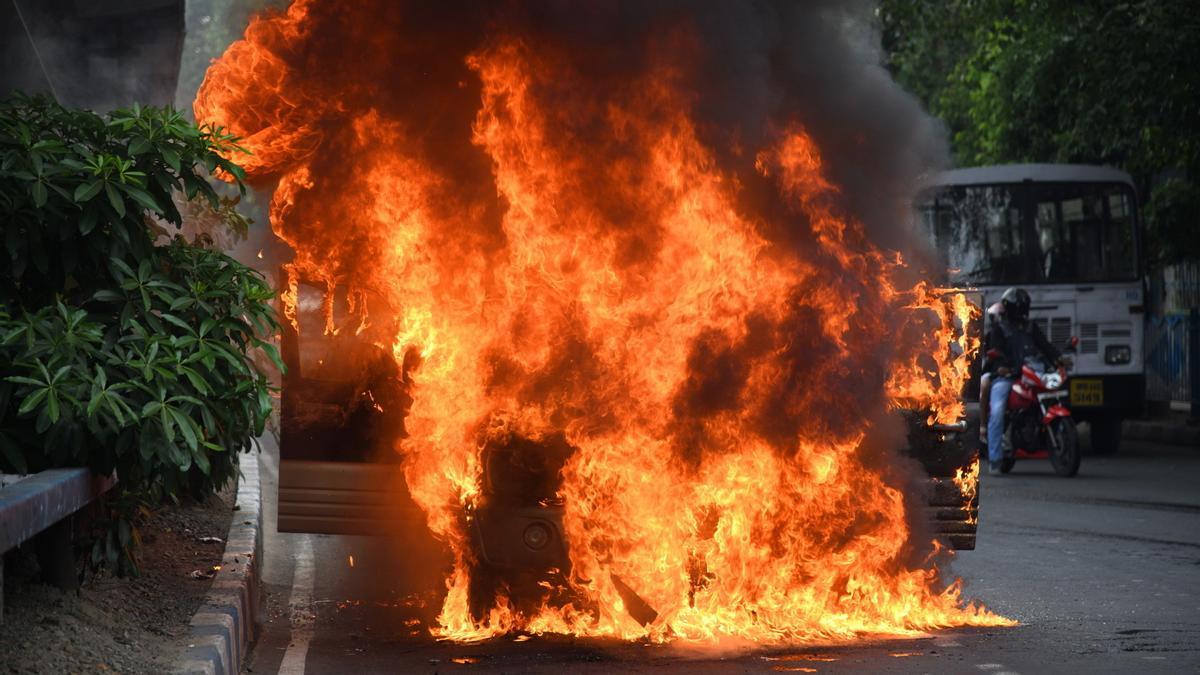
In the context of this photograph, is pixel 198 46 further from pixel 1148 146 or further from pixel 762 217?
pixel 762 217

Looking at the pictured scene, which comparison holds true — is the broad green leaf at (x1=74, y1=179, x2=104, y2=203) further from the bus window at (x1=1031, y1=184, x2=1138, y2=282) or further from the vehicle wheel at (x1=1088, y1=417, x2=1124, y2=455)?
the bus window at (x1=1031, y1=184, x2=1138, y2=282)

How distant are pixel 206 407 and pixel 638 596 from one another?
2.12 metres

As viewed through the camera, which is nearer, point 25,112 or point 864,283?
point 25,112

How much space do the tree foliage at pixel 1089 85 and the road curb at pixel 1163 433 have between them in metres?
2.34

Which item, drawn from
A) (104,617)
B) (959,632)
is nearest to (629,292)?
(959,632)

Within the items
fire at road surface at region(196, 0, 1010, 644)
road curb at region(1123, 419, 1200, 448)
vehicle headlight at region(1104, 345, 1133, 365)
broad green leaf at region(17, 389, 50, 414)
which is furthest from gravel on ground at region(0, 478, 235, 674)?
road curb at region(1123, 419, 1200, 448)

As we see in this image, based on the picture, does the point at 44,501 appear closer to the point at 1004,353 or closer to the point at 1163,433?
the point at 1004,353

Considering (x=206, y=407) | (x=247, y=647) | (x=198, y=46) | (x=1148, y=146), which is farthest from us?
(x=198, y=46)

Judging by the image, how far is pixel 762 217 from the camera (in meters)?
7.50

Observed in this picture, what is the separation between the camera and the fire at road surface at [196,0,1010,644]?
7051mm

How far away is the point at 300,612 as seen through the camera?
7801mm

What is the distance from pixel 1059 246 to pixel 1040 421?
4.56 m

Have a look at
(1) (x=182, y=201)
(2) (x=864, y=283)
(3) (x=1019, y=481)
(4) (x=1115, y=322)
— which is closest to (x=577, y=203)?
(2) (x=864, y=283)

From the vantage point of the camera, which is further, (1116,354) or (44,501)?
(1116,354)
